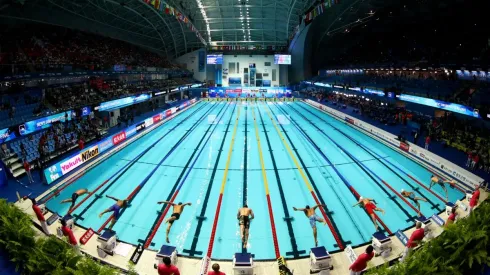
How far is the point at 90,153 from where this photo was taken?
13.6 metres

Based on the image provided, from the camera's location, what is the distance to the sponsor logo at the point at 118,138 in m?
16.2

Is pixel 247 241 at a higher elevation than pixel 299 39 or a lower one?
lower

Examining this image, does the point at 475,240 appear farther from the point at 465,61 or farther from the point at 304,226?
the point at 465,61

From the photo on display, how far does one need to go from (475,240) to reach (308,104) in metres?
33.9

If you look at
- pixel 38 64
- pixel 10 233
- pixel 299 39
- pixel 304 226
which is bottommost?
pixel 304 226

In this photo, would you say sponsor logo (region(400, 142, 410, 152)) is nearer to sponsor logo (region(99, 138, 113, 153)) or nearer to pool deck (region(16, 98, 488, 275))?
pool deck (region(16, 98, 488, 275))

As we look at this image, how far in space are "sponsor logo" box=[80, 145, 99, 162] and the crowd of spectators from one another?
716 cm

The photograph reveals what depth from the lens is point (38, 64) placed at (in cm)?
1745

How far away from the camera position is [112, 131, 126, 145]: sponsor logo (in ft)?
53.1

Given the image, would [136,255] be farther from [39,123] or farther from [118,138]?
[118,138]

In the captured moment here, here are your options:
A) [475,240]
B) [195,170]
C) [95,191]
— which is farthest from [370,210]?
[95,191]

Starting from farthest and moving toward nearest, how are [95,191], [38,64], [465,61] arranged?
1. [465,61]
2. [38,64]
3. [95,191]

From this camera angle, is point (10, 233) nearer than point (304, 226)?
Yes

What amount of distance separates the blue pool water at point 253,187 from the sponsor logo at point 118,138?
690 millimetres
